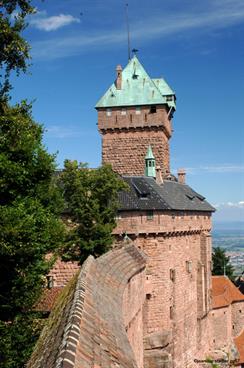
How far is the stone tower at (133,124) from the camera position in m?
42.5

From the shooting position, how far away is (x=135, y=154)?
42562 mm

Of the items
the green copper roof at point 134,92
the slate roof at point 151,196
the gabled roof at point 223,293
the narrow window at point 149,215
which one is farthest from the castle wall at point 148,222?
the gabled roof at point 223,293

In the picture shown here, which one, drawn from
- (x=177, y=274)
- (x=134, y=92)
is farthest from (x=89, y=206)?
(x=134, y=92)

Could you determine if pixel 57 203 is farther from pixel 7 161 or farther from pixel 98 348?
pixel 98 348

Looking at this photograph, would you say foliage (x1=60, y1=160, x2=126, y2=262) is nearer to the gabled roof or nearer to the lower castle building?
the lower castle building

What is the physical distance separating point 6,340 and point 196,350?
2704cm

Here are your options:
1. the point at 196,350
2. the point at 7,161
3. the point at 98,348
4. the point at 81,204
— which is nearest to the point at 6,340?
the point at 7,161

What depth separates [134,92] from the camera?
43.3 m

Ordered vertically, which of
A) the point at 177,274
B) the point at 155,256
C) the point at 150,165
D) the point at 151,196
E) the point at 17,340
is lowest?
the point at 17,340

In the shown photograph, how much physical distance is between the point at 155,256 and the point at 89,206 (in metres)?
6.65

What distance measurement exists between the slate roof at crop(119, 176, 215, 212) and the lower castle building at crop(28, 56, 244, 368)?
0.06 m

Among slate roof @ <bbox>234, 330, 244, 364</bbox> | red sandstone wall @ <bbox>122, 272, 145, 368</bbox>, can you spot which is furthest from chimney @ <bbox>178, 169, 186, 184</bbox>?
red sandstone wall @ <bbox>122, 272, 145, 368</bbox>

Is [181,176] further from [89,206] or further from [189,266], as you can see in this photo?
[89,206]

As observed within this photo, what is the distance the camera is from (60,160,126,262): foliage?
27.1 m
